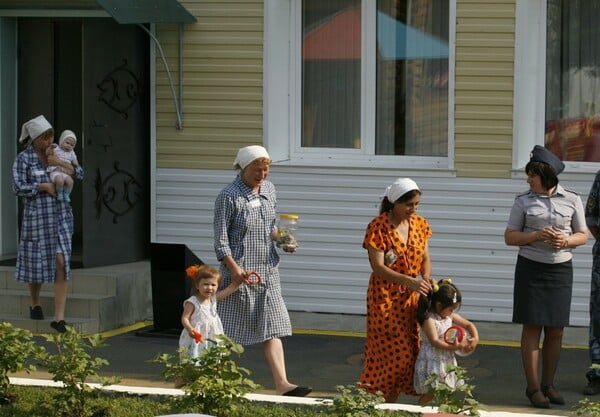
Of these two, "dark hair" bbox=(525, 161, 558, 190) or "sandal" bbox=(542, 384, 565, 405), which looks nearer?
"dark hair" bbox=(525, 161, 558, 190)

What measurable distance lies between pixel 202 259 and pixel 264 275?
3.88m

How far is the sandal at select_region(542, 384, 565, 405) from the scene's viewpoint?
9516 millimetres

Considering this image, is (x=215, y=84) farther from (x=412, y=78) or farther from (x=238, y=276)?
(x=238, y=276)

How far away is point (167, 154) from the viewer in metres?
13.3

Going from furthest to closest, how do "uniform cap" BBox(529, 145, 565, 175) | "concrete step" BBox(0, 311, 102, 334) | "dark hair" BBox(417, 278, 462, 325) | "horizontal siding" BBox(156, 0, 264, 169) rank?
"horizontal siding" BBox(156, 0, 264, 169)
"concrete step" BBox(0, 311, 102, 334)
"uniform cap" BBox(529, 145, 565, 175)
"dark hair" BBox(417, 278, 462, 325)

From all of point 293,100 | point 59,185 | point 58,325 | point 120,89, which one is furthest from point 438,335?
point 120,89

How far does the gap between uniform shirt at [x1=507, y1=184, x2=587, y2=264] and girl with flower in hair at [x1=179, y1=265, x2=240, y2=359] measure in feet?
6.42

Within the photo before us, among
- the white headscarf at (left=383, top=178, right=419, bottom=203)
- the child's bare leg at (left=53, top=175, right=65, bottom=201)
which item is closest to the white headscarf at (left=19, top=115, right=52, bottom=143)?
the child's bare leg at (left=53, top=175, right=65, bottom=201)

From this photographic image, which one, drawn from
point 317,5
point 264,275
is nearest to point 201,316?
point 264,275

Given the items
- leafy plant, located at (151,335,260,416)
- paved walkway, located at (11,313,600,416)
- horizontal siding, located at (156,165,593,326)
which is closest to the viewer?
leafy plant, located at (151,335,260,416)

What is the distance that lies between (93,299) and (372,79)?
10.7 feet

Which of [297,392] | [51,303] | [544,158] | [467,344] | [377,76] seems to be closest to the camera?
[467,344]

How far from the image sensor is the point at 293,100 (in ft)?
43.4

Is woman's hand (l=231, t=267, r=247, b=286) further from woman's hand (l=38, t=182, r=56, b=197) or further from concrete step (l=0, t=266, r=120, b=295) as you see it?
concrete step (l=0, t=266, r=120, b=295)
